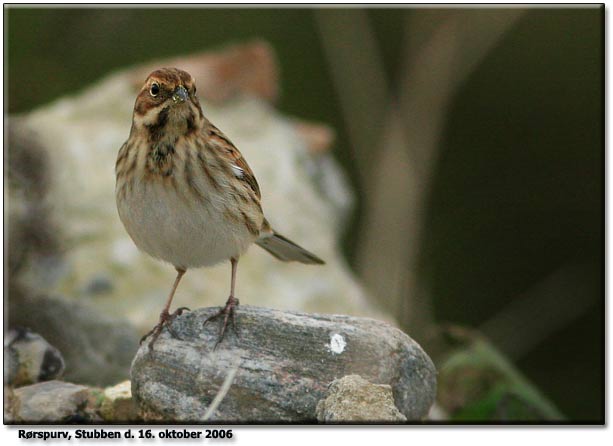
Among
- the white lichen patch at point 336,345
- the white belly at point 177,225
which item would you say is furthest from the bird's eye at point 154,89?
the white lichen patch at point 336,345

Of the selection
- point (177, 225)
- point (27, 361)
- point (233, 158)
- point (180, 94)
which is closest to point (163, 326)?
point (177, 225)

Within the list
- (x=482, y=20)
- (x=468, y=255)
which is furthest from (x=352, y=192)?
(x=482, y=20)

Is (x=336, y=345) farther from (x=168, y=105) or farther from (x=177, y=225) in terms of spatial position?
(x=168, y=105)

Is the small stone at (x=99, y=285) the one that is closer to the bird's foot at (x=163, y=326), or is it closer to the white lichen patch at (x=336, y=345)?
the bird's foot at (x=163, y=326)

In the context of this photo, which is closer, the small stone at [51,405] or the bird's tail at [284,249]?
the small stone at [51,405]

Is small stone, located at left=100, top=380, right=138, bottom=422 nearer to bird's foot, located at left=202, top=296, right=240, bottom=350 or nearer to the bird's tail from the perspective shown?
bird's foot, located at left=202, top=296, right=240, bottom=350

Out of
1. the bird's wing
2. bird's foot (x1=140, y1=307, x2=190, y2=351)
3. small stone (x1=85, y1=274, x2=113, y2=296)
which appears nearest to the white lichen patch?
bird's foot (x1=140, y1=307, x2=190, y2=351)
